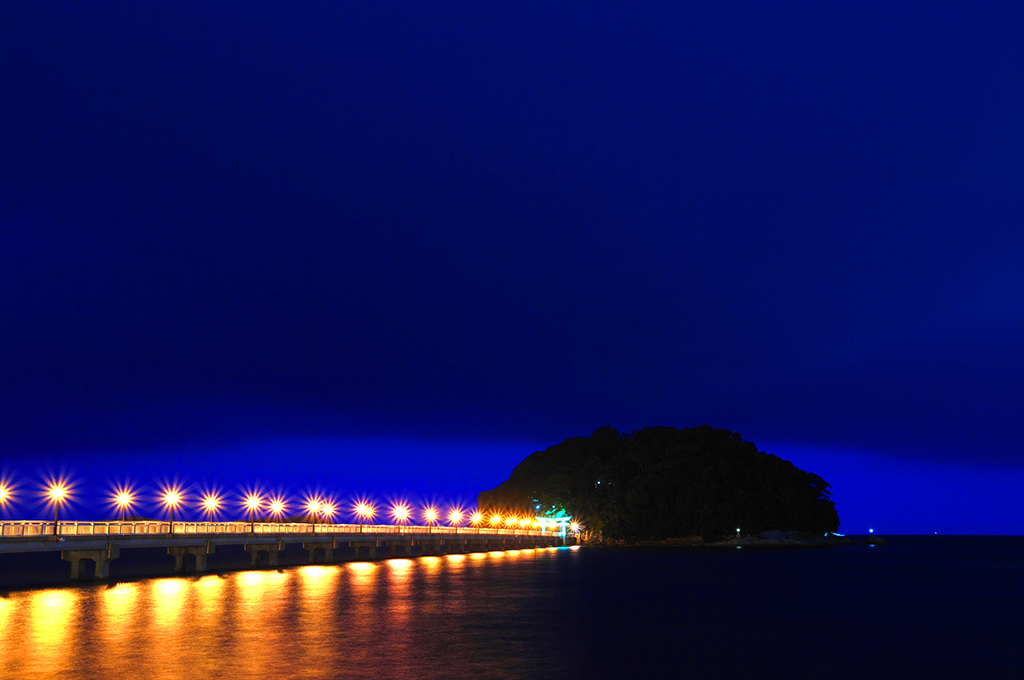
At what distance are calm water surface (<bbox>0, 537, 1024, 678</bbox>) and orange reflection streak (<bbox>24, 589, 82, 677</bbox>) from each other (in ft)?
0.40

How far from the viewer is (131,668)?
81.1ft

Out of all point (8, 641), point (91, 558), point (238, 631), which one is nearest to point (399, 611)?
point (238, 631)

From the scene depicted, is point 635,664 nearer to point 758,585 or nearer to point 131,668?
point 131,668

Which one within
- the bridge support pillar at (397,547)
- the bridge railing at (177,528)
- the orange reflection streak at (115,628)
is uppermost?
the bridge railing at (177,528)

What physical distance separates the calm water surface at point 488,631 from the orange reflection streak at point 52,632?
A: 0.40 ft

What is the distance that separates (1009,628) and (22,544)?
2493 inches

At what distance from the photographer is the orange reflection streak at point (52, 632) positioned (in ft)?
82.0

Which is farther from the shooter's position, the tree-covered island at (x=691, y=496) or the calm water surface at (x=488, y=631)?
the tree-covered island at (x=691, y=496)

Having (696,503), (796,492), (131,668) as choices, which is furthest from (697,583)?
(796,492)

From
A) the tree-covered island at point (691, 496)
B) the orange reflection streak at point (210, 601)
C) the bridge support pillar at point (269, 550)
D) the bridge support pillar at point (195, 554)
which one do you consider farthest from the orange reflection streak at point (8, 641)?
the tree-covered island at point (691, 496)

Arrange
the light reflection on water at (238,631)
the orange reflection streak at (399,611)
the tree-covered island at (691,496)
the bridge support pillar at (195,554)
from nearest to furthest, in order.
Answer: the light reflection on water at (238,631) < the orange reflection streak at (399,611) < the bridge support pillar at (195,554) < the tree-covered island at (691,496)

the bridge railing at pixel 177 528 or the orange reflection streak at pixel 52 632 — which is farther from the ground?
the bridge railing at pixel 177 528

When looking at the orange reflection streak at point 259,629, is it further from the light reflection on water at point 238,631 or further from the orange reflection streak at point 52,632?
the orange reflection streak at point 52,632

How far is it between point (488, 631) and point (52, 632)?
17.4 m
